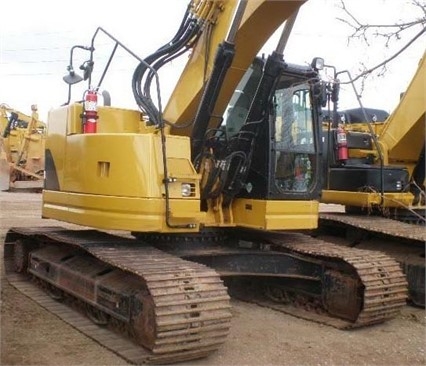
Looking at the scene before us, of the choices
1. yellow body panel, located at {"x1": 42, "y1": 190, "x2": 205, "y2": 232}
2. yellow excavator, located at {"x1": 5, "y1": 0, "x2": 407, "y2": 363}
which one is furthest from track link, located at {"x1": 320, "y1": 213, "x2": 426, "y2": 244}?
yellow body panel, located at {"x1": 42, "y1": 190, "x2": 205, "y2": 232}

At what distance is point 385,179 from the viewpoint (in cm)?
730

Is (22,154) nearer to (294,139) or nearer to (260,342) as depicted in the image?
(294,139)

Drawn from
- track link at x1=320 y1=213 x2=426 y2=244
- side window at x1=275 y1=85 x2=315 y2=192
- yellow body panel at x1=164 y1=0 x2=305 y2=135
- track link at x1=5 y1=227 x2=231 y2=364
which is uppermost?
yellow body panel at x1=164 y1=0 x2=305 y2=135

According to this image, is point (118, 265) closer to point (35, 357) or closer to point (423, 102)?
point (35, 357)

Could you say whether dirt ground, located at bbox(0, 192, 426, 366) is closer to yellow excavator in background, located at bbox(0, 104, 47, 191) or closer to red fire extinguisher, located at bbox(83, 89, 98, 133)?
red fire extinguisher, located at bbox(83, 89, 98, 133)

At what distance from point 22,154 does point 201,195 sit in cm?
1949

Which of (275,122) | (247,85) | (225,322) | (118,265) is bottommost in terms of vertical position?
(225,322)

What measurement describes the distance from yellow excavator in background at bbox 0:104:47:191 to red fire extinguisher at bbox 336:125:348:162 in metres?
16.6

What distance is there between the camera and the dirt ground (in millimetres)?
4547

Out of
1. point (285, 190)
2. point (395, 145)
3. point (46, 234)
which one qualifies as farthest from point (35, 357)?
point (395, 145)

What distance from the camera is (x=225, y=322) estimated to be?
4488mm

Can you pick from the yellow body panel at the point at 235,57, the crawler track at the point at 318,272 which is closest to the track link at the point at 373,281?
the crawler track at the point at 318,272

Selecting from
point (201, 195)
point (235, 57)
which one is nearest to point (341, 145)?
point (201, 195)

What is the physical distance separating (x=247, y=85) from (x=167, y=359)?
2730 millimetres
